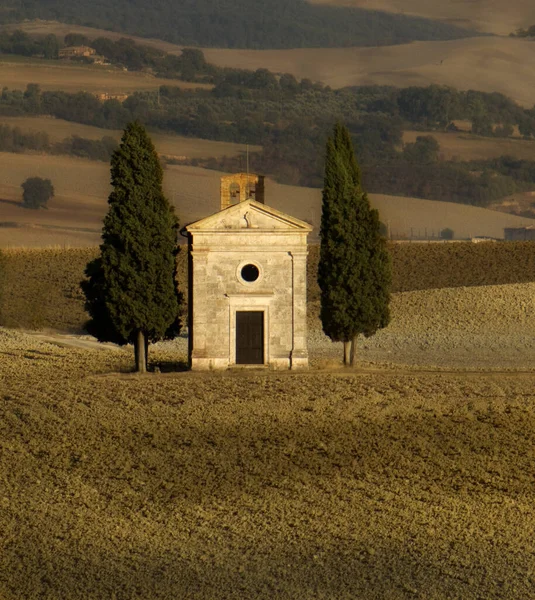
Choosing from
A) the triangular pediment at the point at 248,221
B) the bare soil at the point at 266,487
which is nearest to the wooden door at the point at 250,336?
the bare soil at the point at 266,487

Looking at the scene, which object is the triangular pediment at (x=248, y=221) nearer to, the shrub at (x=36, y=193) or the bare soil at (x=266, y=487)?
the bare soil at (x=266, y=487)

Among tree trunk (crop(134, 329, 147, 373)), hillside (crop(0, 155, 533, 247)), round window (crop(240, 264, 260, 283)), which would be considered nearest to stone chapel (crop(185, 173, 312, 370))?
round window (crop(240, 264, 260, 283))

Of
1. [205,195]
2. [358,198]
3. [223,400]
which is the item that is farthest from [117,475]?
[205,195]

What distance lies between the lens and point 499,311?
6844 centimetres

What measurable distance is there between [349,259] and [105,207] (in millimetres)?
133501

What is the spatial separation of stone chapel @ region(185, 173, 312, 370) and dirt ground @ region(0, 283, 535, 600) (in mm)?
1202

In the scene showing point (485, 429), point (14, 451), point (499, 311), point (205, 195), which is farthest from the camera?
point (205, 195)

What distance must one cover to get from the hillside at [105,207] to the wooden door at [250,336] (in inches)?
4460

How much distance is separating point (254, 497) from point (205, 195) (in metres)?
159

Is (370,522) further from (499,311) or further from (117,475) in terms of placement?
(499,311)

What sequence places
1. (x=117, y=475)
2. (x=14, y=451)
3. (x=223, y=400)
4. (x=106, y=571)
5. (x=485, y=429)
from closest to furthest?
(x=106, y=571)
(x=117, y=475)
(x=14, y=451)
(x=485, y=429)
(x=223, y=400)

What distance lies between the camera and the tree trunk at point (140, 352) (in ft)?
143

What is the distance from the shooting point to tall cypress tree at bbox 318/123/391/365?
44.6m

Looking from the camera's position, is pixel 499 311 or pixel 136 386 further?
pixel 499 311
